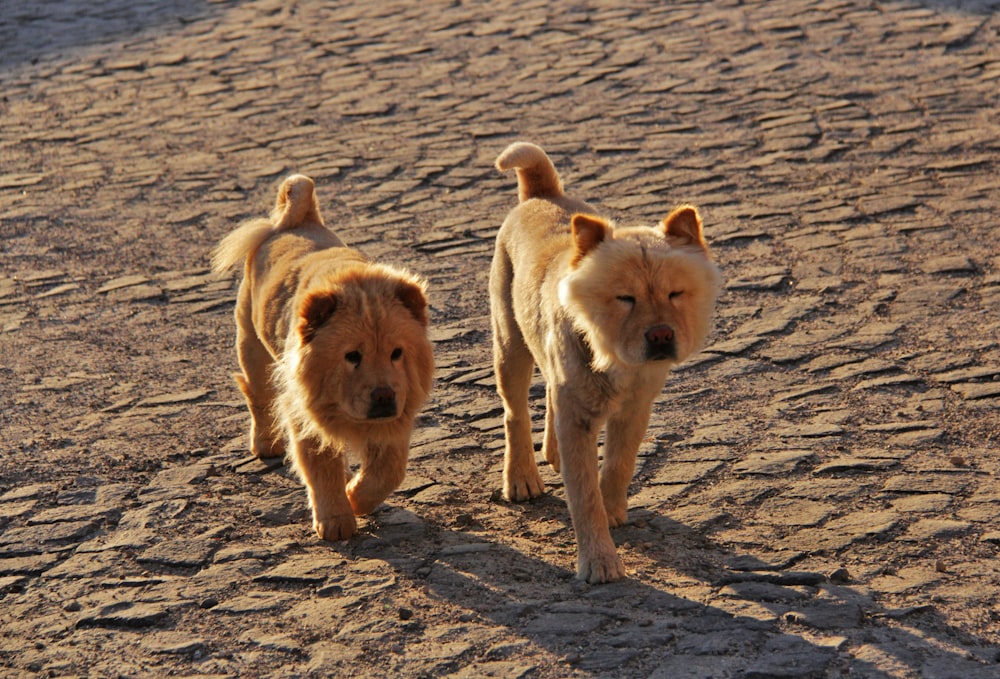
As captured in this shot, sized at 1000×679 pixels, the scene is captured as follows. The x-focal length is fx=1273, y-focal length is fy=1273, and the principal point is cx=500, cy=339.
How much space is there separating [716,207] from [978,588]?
5.51 meters

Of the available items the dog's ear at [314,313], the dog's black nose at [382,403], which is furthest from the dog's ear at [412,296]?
the dog's black nose at [382,403]

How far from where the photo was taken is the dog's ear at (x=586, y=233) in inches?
206

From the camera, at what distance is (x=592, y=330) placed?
5207 mm

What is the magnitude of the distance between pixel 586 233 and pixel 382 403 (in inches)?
46.0

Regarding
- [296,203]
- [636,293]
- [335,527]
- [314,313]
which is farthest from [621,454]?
[296,203]

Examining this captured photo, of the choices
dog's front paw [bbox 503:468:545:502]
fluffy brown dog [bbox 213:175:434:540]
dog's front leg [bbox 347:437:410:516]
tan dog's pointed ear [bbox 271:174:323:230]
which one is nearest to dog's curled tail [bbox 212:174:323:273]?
tan dog's pointed ear [bbox 271:174:323:230]

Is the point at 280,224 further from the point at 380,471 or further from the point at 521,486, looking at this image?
the point at 521,486

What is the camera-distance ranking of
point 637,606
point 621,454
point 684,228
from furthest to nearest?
point 621,454
point 684,228
point 637,606

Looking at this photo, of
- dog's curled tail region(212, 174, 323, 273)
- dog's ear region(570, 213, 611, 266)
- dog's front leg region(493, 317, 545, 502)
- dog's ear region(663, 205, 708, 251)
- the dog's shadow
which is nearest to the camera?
the dog's shadow

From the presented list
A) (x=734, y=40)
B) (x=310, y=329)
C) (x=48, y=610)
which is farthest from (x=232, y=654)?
(x=734, y=40)

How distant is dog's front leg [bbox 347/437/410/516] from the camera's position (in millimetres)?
5996

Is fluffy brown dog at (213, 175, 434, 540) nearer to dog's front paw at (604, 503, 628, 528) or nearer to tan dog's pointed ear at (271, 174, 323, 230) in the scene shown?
tan dog's pointed ear at (271, 174, 323, 230)

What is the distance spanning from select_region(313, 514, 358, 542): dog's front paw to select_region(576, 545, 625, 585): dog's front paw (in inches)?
47.4

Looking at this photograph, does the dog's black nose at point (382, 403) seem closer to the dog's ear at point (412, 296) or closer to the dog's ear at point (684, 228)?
the dog's ear at point (412, 296)
